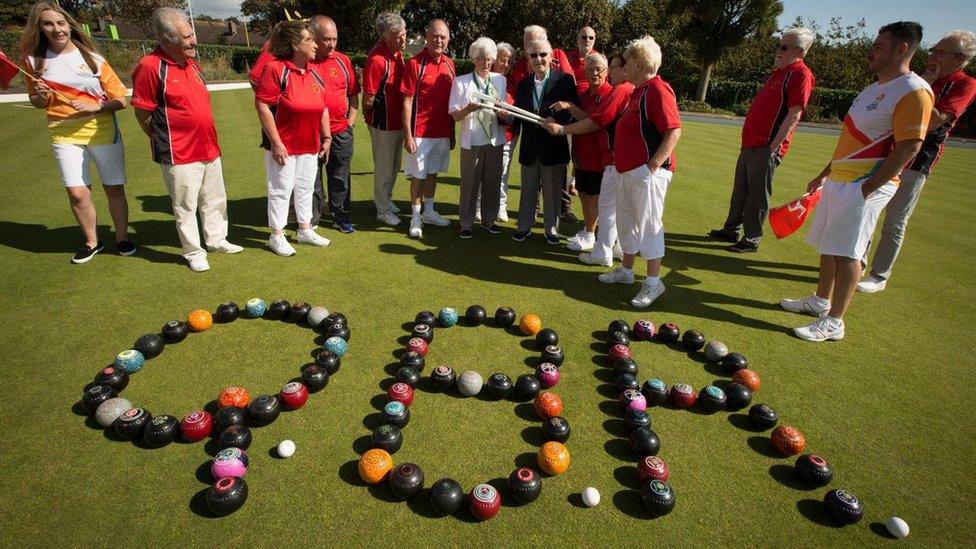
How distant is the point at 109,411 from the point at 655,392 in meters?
3.87

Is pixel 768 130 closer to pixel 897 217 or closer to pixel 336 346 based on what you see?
pixel 897 217

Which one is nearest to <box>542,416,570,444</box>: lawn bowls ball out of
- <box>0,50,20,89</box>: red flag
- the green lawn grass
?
the green lawn grass

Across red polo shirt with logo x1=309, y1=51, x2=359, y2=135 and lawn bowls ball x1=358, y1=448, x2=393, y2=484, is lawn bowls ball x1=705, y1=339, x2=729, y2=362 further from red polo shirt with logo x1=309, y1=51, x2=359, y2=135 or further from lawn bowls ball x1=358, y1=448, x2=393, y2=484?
red polo shirt with logo x1=309, y1=51, x2=359, y2=135

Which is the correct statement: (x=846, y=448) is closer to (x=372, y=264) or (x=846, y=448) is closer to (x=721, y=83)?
(x=372, y=264)

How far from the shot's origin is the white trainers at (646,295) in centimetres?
539

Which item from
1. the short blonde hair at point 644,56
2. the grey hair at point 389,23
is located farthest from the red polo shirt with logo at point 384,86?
the short blonde hair at point 644,56

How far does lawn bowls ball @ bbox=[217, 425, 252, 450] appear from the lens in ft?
10.3

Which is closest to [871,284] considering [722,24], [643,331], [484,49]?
[643,331]

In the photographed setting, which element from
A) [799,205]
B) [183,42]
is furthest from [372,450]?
[799,205]

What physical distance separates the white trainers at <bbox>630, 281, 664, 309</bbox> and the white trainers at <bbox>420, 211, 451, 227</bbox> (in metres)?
3.43

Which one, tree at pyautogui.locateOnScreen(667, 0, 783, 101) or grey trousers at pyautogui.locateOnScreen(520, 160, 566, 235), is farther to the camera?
tree at pyautogui.locateOnScreen(667, 0, 783, 101)

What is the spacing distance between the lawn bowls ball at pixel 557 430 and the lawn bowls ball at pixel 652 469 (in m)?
0.51

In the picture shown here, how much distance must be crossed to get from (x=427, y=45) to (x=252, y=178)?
5.34 m

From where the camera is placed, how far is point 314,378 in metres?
3.76
